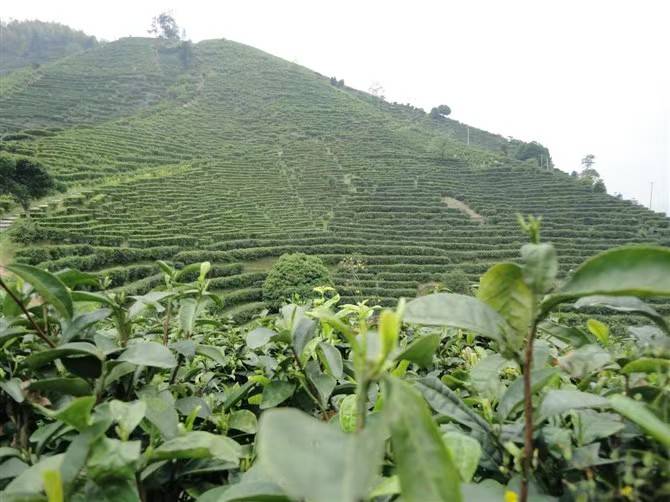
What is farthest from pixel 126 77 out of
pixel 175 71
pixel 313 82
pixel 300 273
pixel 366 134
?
pixel 300 273

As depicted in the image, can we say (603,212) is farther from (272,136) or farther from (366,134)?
(272,136)

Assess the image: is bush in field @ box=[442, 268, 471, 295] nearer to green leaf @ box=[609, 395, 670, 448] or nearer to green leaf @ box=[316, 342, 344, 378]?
green leaf @ box=[316, 342, 344, 378]

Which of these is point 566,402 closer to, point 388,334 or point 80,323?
point 388,334

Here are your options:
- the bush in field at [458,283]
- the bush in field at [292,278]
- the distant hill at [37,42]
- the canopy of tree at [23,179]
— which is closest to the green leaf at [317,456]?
the bush in field at [458,283]

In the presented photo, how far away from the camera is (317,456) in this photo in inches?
8.5

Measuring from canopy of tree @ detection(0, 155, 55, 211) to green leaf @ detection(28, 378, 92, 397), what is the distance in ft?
52.1

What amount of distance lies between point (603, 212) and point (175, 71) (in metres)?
42.8

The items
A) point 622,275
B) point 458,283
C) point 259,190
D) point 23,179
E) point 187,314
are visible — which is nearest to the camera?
point 622,275

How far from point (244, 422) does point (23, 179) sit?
16598mm

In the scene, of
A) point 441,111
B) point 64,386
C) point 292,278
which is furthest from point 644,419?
point 441,111

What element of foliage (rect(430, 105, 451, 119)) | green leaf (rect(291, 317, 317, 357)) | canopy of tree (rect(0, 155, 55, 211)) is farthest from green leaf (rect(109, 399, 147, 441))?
foliage (rect(430, 105, 451, 119))

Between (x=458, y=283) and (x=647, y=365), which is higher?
(x=647, y=365)

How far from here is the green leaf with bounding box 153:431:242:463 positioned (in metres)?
0.39

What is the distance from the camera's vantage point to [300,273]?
12227 millimetres
